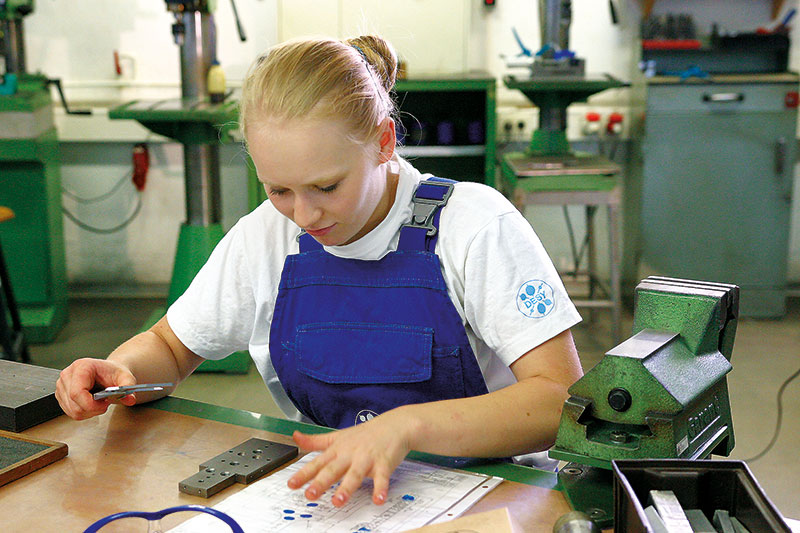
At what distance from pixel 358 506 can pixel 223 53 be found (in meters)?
3.65

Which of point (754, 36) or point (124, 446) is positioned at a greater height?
point (754, 36)

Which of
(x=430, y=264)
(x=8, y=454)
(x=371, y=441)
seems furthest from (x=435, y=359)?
A: (x=8, y=454)

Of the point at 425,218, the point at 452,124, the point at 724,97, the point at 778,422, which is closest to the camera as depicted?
the point at 425,218

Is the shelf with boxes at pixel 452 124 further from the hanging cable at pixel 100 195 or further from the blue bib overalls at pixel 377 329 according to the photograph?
the blue bib overalls at pixel 377 329

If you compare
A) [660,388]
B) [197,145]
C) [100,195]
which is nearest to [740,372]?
[197,145]

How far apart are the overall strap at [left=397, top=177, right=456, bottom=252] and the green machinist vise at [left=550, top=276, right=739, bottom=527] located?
35cm

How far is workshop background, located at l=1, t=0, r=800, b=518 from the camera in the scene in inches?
159

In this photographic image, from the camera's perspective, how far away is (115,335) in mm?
3814

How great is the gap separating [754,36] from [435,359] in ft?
10.9

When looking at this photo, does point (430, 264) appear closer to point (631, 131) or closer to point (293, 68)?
point (293, 68)

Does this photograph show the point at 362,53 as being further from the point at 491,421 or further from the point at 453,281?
the point at 491,421

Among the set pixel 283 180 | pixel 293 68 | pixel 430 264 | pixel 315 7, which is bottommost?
pixel 430 264

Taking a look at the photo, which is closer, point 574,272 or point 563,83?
point 563,83

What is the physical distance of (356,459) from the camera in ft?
3.20
